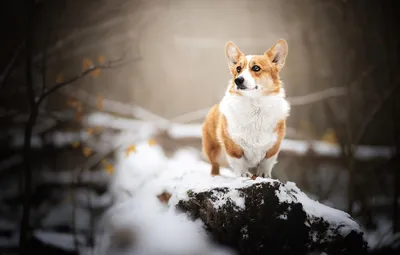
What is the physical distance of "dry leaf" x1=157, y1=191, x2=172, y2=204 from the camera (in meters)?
1.57

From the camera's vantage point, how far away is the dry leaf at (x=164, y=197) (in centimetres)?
157

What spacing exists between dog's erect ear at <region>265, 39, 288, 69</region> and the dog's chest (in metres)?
0.15

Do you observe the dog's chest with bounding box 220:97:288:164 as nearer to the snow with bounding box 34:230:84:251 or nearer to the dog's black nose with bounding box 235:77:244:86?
the dog's black nose with bounding box 235:77:244:86

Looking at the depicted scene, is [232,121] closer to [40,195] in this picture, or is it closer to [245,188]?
[245,188]

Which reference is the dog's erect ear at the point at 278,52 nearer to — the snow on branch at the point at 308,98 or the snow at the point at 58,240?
the snow on branch at the point at 308,98

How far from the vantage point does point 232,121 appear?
4.50ft

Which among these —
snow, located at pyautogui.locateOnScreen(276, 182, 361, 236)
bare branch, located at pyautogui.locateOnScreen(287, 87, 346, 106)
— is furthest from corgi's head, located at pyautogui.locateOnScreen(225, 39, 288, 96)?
bare branch, located at pyautogui.locateOnScreen(287, 87, 346, 106)

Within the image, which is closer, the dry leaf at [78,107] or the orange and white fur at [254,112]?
the orange and white fur at [254,112]

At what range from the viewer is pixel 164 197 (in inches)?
62.6

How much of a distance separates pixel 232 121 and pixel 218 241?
470 millimetres

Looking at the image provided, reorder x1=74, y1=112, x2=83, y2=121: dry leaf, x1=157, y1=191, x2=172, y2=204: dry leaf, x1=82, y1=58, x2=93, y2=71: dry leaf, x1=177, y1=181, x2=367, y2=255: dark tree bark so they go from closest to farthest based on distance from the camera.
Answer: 1. x1=177, y1=181, x2=367, y2=255: dark tree bark
2. x1=157, y1=191, x2=172, y2=204: dry leaf
3. x1=82, y1=58, x2=93, y2=71: dry leaf
4. x1=74, y1=112, x2=83, y2=121: dry leaf

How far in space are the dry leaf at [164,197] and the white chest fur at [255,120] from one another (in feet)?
1.43

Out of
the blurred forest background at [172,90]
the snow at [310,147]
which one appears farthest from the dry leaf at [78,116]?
the snow at [310,147]

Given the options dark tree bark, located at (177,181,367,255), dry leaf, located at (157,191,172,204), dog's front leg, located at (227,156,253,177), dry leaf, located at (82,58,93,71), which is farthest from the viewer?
dry leaf, located at (82,58,93,71)
